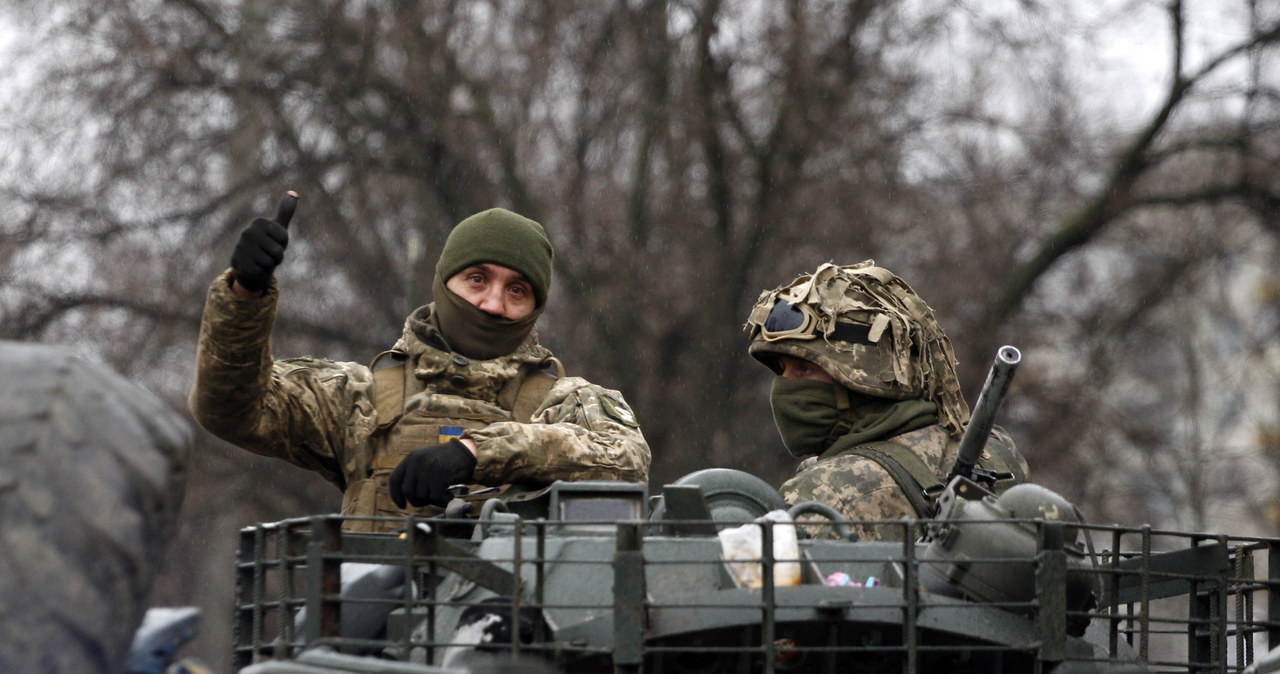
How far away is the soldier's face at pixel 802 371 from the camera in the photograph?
6.11m

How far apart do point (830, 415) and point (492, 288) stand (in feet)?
3.82

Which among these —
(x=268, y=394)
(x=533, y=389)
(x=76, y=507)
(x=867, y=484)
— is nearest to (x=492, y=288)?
(x=533, y=389)

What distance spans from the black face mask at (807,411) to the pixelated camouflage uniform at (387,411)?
0.54m

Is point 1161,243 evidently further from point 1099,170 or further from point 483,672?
point 483,672

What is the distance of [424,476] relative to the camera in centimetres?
483

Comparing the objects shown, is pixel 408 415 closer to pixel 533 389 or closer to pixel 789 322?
pixel 533 389

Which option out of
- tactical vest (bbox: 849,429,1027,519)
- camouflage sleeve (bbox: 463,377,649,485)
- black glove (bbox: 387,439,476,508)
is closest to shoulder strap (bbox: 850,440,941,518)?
tactical vest (bbox: 849,429,1027,519)

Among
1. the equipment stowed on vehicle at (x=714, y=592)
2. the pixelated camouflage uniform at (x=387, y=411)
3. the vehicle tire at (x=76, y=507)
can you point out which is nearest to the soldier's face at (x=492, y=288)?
the pixelated camouflage uniform at (x=387, y=411)

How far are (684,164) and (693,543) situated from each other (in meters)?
13.5

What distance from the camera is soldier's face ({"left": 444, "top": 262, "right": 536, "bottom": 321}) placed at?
6.10 meters

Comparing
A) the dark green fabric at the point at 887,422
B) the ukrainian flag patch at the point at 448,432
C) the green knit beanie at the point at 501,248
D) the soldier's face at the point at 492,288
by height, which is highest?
the green knit beanie at the point at 501,248

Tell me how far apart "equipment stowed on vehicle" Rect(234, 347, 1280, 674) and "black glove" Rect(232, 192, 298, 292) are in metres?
0.97

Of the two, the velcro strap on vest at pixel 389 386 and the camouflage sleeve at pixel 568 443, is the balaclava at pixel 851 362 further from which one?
the velcro strap on vest at pixel 389 386

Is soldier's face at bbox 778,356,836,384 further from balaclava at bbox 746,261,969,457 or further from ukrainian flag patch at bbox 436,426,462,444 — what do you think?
ukrainian flag patch at bbox 436,426,462,444
